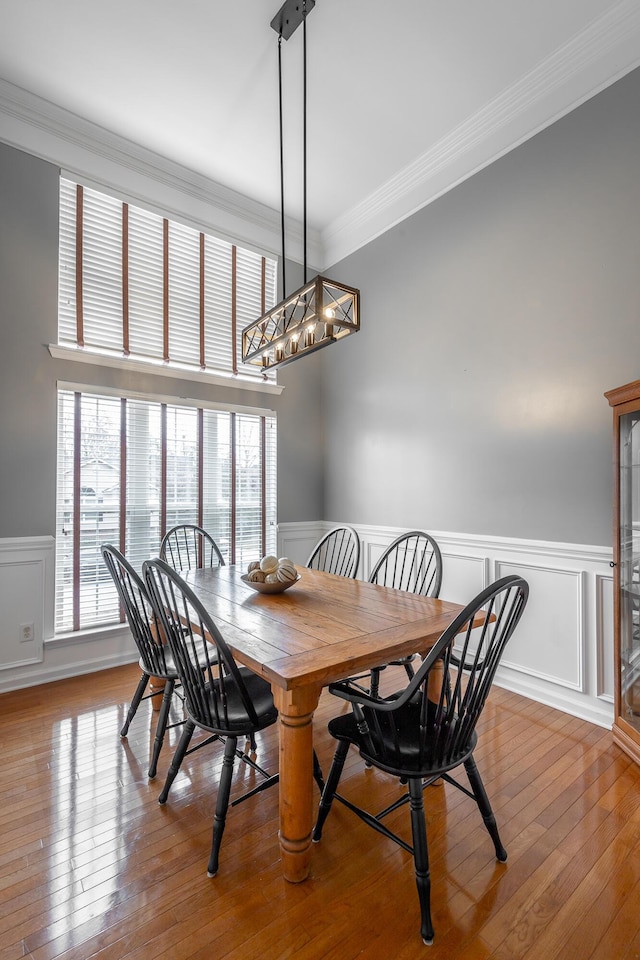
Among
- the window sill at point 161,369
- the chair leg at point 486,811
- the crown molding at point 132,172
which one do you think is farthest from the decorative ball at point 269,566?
the crown molding at point 132,172

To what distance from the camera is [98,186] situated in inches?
131

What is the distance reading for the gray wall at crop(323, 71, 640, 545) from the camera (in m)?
2.53

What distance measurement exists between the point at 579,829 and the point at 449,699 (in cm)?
83

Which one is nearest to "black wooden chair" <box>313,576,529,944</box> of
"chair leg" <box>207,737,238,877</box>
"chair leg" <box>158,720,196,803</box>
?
"chair leg" <box>207,737,238,877</box>

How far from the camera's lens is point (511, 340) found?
2992 millimetres

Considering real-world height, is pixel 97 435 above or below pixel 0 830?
above

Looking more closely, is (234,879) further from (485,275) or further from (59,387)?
(485,275)

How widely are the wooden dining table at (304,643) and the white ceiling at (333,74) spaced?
117 inches

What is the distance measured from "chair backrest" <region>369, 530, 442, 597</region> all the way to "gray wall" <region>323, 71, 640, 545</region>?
22cm

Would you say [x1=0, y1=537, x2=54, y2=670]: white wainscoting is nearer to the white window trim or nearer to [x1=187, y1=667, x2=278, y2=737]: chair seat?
the white window trim

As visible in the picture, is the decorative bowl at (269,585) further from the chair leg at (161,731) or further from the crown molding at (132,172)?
the crown molding at (132,172)

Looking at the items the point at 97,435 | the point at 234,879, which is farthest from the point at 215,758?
the point at 97,435

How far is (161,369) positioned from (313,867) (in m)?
3.16

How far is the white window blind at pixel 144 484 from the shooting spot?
10.5 ft
